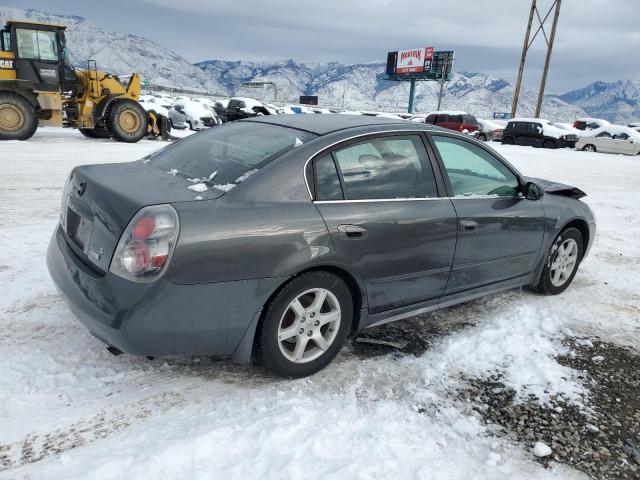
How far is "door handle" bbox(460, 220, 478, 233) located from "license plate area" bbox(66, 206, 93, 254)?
231 centimetres

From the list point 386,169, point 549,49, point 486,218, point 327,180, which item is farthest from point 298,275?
point 549,49

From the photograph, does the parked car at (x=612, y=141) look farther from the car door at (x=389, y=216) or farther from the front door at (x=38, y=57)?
the car door at (x=389, y=216)

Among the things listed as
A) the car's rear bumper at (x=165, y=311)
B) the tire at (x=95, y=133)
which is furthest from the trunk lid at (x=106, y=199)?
the tire at (x=95, y=133)

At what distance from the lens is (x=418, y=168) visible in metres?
3.33

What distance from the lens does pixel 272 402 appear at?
2.63 m

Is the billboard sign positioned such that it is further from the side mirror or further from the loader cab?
the side mirror

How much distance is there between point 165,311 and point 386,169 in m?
1.62

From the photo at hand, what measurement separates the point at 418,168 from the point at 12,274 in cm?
331

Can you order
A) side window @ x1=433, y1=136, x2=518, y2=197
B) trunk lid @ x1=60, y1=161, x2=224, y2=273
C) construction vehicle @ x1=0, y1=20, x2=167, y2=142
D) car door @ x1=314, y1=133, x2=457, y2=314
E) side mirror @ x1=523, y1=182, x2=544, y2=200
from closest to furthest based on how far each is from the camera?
trunk lid @ x1=60, y1=161, x2=224, y2=273 < car door @ x1=314, y1=133, x2=457, y2=314 < side window @ x1=433, y1=136, x2=518, y2=197 < side mirror @ x1=523, y1=182, x2=544, y2=200 < construction vehicle @ x1=0, y1=20, x2=167, y2=142

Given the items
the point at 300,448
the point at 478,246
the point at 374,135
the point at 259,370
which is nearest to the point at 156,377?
the point at 259,370

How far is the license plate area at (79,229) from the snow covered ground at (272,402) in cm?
69

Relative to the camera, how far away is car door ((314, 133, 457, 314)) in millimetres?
2871

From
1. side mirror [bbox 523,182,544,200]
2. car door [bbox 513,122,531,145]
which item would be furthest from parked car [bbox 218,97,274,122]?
side mirror [bbox 523,182,544,200]

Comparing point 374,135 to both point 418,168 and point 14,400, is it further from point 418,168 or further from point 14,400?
point 14,400
